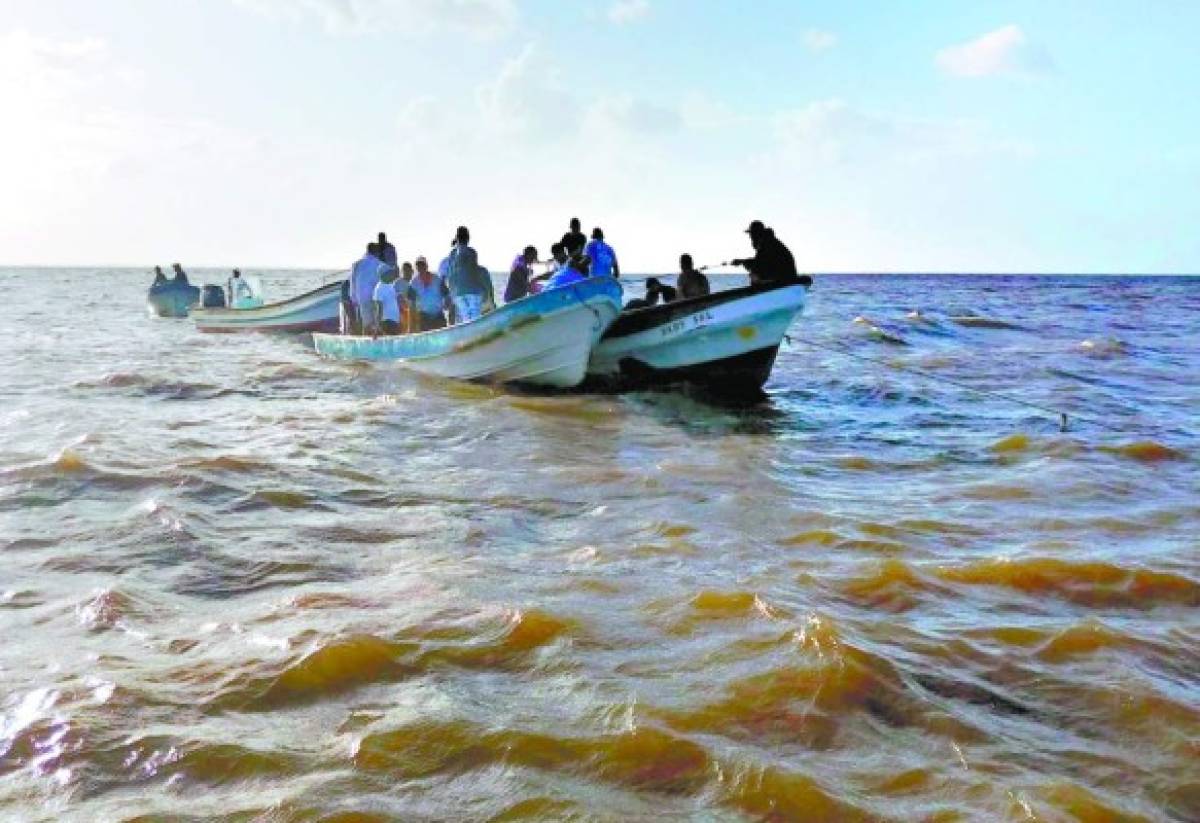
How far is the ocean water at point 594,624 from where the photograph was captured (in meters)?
3.84

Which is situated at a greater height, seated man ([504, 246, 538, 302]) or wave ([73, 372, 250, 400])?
seated man ([504, 246, 538, 302])

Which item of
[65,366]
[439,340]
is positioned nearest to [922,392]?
[439,340]

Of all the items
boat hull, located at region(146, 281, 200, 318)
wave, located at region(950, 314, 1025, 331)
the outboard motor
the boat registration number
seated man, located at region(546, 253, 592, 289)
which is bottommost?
wave, located at region(950, 314, 1025, 331)

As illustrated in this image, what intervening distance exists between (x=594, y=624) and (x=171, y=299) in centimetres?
3772

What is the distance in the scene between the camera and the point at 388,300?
18.7m

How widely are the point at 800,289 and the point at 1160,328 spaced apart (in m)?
26.4

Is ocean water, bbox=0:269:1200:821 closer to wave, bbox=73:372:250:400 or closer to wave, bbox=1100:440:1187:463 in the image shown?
wave, bbox=1100:440:1187:463

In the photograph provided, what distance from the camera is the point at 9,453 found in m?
10.6

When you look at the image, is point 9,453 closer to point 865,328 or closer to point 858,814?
point 858,814

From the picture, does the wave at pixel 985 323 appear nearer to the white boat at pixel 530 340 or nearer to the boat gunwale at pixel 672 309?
the boat gunwale at pixel 672 309

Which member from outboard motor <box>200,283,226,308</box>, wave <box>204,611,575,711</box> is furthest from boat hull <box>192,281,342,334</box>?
wave <box>204,611,575,711</box>

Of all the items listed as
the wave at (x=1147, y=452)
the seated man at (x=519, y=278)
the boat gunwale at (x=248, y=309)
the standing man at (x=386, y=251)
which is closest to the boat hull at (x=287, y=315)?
the boat gunwale at (x=248, y=309)

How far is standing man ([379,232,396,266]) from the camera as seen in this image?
19.6 metres

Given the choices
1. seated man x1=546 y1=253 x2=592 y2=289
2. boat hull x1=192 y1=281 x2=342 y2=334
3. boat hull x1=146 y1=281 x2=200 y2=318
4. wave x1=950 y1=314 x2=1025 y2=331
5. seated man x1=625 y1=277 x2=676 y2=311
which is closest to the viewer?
seated man x1=546 y1=253 x2=592 y2=289
